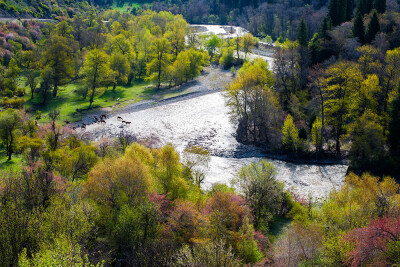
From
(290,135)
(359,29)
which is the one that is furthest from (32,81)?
(359,29)

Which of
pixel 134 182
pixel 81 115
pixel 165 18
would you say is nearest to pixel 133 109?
pixel 81 115

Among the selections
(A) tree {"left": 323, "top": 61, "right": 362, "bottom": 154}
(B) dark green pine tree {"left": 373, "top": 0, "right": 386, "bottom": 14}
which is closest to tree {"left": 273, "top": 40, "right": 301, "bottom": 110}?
(A) tree {"left": 323, "top": 61, "right": 362, "bottom": 154}

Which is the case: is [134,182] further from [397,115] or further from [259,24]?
[259,24]

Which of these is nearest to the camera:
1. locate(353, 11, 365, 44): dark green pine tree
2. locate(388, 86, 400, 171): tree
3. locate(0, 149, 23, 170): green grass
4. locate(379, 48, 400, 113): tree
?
locate(0, 149, 23, 170): green grass

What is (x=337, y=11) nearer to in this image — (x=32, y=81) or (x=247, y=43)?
(x=247, y=43)

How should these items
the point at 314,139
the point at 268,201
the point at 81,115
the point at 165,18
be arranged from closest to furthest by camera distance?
the point at 268,201 < the point at 314,139 < the point at 81,115 < the point at 165,18

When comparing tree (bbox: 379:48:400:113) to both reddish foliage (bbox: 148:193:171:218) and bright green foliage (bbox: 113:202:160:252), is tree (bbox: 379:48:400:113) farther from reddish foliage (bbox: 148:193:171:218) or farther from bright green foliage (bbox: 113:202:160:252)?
bright green foliage (bbox: 113:202:160:252)
